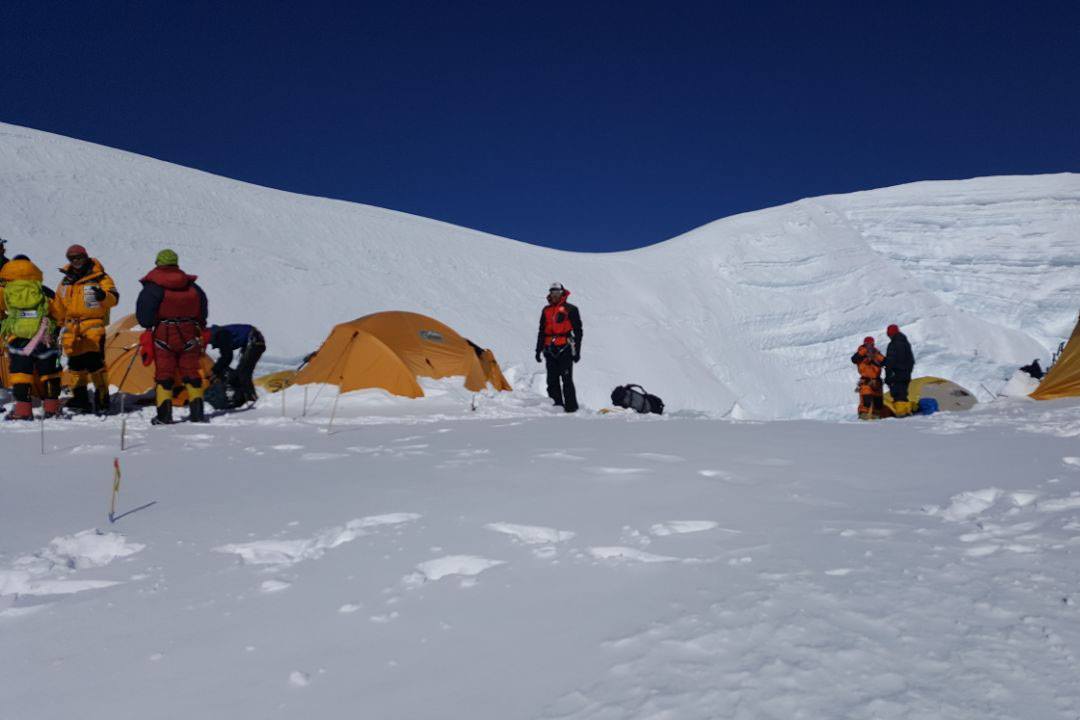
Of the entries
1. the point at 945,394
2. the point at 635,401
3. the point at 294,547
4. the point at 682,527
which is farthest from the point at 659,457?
the point at 945,394

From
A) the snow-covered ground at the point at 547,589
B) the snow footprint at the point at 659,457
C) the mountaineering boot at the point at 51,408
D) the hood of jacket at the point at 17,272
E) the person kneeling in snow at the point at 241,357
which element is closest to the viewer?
the snow-covered ground at the point at 547,589

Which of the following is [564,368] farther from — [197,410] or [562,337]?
A: [197,410]

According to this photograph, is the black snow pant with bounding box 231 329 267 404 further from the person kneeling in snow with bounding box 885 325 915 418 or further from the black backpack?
the person kneeling in snow with bounding box 885 325 915 418

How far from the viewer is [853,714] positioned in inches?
67.7

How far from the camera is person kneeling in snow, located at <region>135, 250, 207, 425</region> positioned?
291 inches

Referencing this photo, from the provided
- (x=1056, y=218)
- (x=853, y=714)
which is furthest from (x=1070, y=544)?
(x=1056, y=218)

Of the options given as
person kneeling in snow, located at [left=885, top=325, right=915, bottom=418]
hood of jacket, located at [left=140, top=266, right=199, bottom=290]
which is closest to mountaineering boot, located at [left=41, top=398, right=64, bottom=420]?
hood of jacket, located at [left=140, top=266, right=199, bottom=290]

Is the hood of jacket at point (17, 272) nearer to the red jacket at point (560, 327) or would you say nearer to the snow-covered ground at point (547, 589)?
the snow-covered ground at point (547, 589)

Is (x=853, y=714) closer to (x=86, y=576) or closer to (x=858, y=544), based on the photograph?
(x=858, y=544)

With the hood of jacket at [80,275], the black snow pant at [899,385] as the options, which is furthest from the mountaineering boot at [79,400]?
the black snow pant at [899,385]

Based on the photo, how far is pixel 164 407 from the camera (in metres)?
7.40

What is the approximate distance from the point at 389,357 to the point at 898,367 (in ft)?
25.2

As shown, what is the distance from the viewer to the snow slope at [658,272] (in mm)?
19125

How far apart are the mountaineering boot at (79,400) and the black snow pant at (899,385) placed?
430 inches
